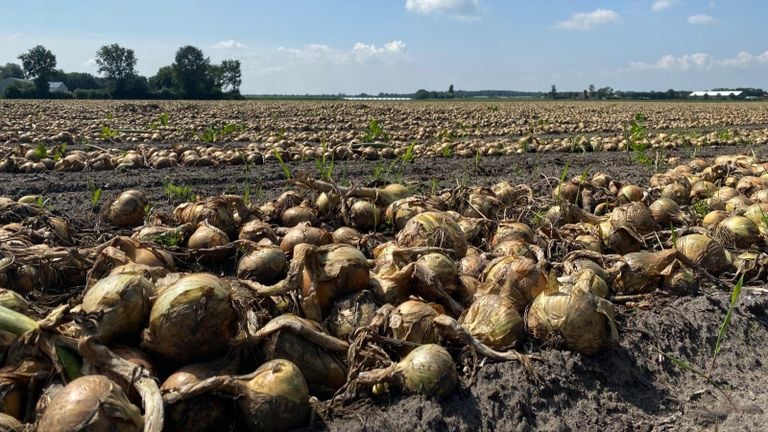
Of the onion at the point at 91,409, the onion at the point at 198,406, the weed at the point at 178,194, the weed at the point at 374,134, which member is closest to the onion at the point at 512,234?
the onion at the point at 198,406

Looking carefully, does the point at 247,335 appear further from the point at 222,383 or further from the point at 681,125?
the point at 681,125

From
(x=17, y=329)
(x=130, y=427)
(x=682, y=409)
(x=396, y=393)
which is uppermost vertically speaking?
(x=17, y=329)

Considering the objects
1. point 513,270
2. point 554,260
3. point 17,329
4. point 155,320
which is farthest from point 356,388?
point 554,260

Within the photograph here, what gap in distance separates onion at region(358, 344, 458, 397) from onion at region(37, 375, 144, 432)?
0.93 m

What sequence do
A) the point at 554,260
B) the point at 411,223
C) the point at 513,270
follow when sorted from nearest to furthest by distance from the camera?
the point at 513,270, the point at 411,223, the point at 554,260

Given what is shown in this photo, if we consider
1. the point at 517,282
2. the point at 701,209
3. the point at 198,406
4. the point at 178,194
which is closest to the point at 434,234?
the point at 517,282

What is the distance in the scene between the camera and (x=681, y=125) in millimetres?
23109

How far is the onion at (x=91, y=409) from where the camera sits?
1729 mm

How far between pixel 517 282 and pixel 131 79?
6955 centimetres

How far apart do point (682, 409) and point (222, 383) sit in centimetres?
222

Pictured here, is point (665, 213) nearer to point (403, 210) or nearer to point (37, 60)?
point (403, 210)

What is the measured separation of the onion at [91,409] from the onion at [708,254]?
11.8 feet

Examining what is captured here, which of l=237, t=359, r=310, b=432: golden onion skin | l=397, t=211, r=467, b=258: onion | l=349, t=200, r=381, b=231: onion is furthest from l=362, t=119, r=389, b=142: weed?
l=237, t=359, r=310, b=432: golden onion skin

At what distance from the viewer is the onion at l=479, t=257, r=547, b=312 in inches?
116
